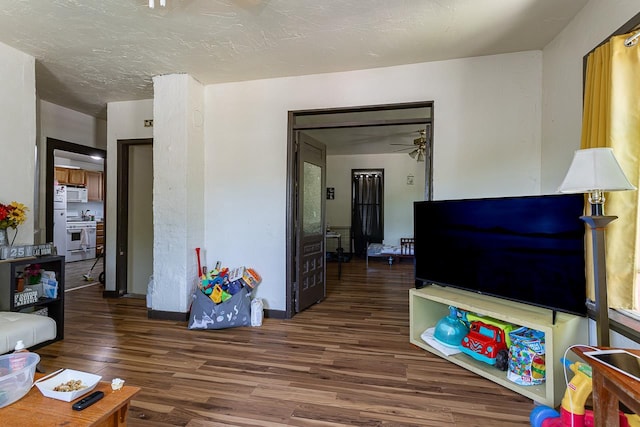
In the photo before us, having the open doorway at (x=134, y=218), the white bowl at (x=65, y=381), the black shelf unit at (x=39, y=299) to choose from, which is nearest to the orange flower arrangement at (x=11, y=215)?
the black shelf unit at (x=39, y=299)

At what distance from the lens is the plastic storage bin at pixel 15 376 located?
124 cm

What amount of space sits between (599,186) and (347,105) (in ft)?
7.91

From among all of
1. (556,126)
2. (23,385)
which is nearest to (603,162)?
(556,126)

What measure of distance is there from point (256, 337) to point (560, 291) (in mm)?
2449

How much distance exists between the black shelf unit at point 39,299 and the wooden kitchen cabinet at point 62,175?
5712 millimetres

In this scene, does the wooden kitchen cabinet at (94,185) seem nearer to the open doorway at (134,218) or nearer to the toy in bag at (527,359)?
the open doorway at (134,218)

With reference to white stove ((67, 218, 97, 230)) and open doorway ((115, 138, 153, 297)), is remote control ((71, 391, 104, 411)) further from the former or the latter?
white stove ((67, 218, 97, 230))

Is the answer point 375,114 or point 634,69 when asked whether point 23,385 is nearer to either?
point 634,69

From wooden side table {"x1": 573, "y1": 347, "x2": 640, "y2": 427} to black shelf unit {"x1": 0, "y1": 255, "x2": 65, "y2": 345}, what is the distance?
12.5ft

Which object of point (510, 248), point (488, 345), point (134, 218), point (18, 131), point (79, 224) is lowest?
Answer: point (488, 345)

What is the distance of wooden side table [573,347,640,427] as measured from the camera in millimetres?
1051

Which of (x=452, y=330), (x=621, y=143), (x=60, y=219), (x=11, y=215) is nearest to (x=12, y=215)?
(x=11, y=215)

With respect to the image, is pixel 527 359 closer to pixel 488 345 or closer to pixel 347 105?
pixel 488 345

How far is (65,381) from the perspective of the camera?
1403mm
